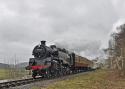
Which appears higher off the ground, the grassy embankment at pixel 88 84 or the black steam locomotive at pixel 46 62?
the black steam locomotive at pixel 46 62

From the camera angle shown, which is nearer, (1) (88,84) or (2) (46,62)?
(1) (88,84)

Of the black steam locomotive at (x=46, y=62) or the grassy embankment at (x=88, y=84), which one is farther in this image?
the black steam locomotive at (x=46, y=62)

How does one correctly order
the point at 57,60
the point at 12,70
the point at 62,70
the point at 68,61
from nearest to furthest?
1. the point at 57,60
2. the point at 62,70
3. the point at 68,61
4. the point at 12,70

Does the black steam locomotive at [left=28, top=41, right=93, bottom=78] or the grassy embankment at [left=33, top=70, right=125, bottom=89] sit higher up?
the black steam locomotive at [left=28, top=41, right=93, bottom=78]

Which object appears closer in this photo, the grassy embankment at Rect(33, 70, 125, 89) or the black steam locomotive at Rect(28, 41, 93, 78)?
the grassy embankment at Rect(33, 70, 125, 89)

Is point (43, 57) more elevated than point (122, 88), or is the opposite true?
point (43, 57)

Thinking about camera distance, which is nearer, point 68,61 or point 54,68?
point 54,68

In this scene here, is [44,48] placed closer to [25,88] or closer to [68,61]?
[68,61]

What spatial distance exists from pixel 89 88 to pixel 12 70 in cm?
4012

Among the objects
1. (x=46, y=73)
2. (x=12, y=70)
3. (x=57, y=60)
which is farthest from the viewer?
(x=12, y=70)

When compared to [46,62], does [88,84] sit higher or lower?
lower

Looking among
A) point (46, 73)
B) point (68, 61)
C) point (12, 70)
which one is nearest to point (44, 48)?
point (46, 73)

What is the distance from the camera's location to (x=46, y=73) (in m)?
35.1

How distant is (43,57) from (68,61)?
35.8 feet
